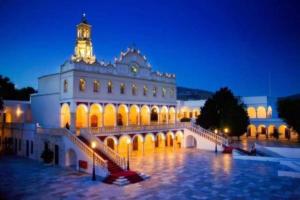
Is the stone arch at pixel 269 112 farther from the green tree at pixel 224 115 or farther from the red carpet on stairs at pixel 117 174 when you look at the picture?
the red carpet on stairs at pixel 117 174

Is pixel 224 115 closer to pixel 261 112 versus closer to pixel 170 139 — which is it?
pixel 170 139

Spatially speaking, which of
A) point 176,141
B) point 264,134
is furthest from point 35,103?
point 264,134

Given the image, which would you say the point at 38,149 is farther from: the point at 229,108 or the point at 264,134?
the point at 264,134

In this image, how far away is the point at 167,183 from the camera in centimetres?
2128

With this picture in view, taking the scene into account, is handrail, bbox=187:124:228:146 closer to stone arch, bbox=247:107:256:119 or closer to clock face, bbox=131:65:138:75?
clock face, bbox=131:65:138:75

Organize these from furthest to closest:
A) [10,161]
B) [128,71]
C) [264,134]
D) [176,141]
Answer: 1. [264,134]
2. [176,141]
3. [128,71]
4. [10,161]

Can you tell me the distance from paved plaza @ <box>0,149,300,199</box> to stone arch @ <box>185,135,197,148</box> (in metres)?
14.8

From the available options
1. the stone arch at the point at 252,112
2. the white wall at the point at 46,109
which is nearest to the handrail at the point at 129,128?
the white wall at the point at 46,109

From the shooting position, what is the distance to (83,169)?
25.9 m

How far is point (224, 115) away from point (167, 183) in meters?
27.2

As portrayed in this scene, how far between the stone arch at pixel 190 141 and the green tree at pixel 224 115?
371 cm

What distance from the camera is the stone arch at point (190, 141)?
44959 millimetres

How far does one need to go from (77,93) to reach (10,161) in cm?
1066

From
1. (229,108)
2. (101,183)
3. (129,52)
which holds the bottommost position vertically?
(101,183)
